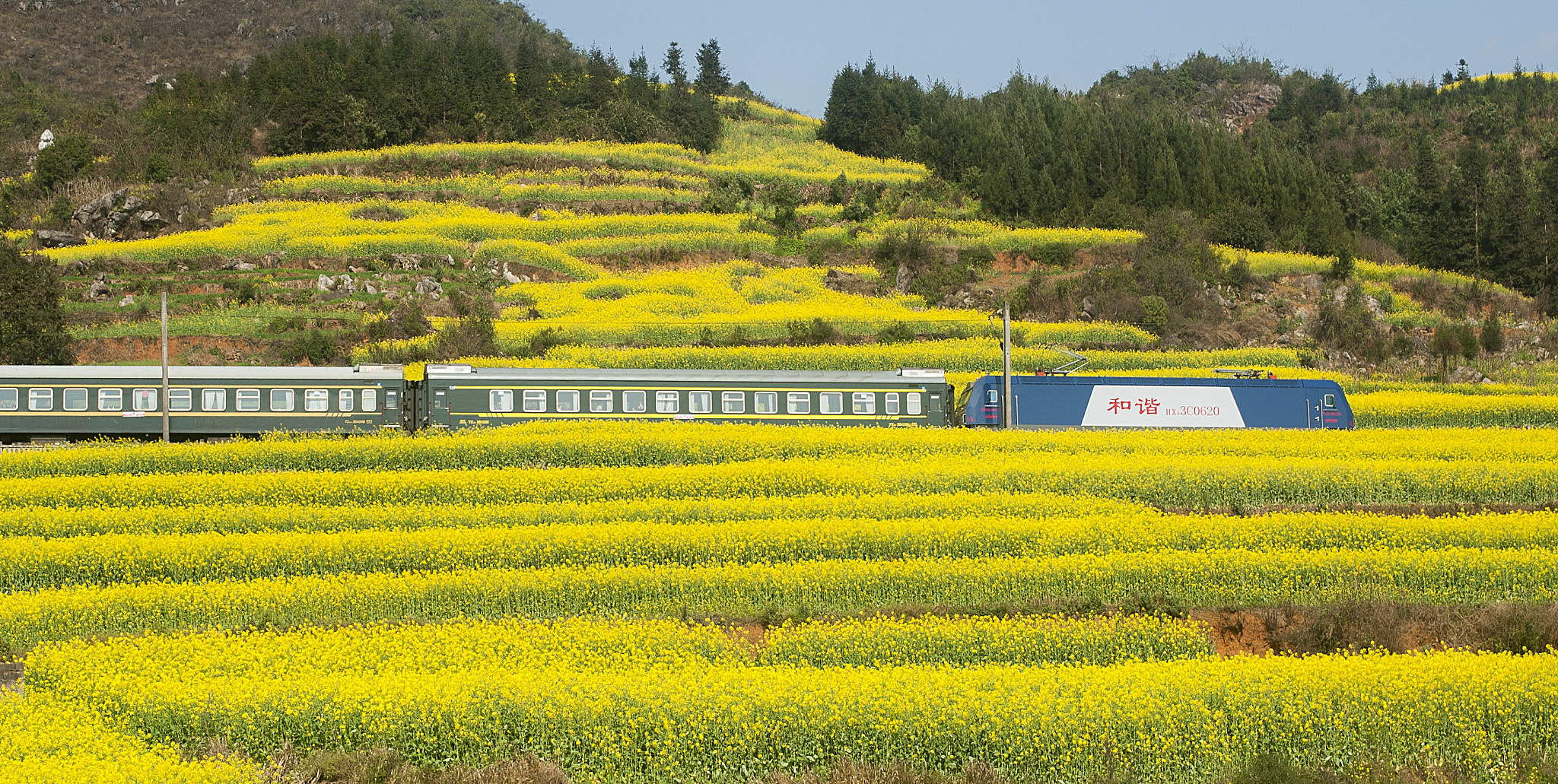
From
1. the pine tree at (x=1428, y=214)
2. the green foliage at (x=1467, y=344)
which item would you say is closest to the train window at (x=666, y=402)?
the green foliage at (x=1467, y=344)

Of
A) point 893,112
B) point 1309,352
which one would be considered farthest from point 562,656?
point 893,112

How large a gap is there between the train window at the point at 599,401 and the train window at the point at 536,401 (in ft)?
4.91

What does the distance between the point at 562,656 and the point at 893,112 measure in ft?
266

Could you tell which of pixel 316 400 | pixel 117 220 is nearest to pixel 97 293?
pixel 117 220

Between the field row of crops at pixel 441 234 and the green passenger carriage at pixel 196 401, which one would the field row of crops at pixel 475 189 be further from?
the green passenger carriage at pixel 196 401

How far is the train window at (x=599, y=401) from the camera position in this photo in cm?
3722

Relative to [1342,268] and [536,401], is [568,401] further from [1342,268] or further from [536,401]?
[1342,268]

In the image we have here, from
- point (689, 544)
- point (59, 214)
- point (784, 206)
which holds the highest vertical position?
point (784, 206)

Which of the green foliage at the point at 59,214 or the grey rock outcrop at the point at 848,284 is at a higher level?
the green foliage at the point at 59,214

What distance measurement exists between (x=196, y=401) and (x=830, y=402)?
2051 centimetres

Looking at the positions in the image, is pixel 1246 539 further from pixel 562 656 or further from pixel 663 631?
pixel 562 656

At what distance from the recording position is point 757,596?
835 inches

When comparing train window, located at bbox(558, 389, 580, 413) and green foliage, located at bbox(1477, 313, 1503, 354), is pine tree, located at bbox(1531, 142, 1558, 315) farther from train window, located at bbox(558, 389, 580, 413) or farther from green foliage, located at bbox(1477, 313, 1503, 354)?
train window, located at bbox(558, 389, 580, 413)

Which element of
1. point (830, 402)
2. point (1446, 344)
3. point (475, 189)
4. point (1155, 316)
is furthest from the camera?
point (475, 189)
